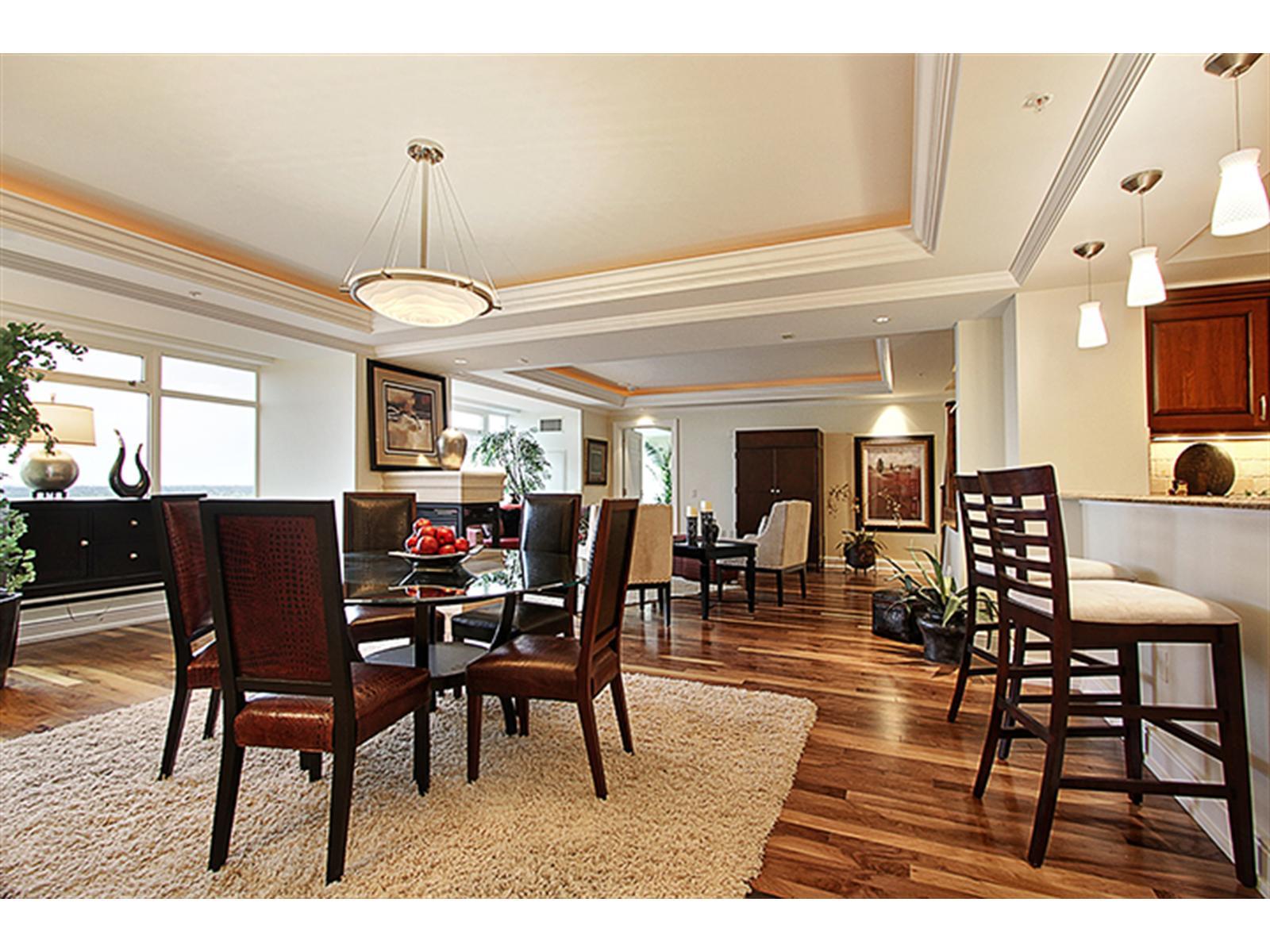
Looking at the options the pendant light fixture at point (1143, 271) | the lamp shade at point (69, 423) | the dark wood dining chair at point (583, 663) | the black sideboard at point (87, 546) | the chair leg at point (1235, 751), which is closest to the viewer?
the chair leg at point (1235, 751)

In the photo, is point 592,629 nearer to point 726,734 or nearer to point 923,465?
point 726,734

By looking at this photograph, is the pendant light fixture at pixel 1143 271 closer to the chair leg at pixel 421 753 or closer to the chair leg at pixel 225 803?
the chair leg at pixel 421 753

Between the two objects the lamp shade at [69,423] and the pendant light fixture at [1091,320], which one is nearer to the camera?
the pendant light fixture at [1091,320]

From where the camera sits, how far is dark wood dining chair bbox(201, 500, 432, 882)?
1.66 metres

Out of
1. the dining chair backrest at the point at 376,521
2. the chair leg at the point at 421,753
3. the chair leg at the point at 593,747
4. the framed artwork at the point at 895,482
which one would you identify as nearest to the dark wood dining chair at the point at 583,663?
the chair leg at the point at 593,747

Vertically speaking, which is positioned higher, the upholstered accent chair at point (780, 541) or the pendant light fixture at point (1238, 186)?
the pendant light fixture at point (1238, 186)

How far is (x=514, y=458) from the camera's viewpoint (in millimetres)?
8586

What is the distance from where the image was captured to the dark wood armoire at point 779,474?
27.1 ft

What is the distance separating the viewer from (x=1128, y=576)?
245 centimetres

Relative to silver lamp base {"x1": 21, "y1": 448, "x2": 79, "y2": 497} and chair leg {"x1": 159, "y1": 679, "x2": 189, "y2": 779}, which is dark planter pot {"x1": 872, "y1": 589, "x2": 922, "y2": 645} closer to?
chair leg {"x1": 159, "y1": 679, "x2": 189, "y2": 779}

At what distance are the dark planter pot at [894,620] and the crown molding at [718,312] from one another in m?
2.10

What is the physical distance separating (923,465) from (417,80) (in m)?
7.89

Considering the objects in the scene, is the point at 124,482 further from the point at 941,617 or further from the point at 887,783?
the point at 941,617

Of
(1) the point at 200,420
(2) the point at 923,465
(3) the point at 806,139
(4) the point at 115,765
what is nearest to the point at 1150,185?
(3) the point at 806,139
